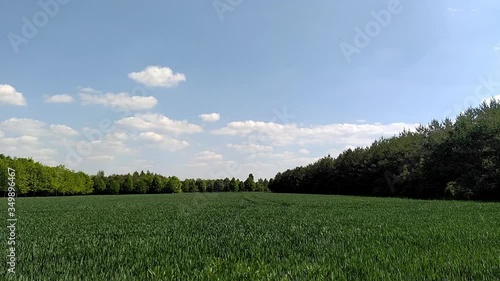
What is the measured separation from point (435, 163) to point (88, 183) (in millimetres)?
126488

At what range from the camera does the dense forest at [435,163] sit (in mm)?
45094

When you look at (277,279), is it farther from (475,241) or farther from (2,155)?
(2,155)

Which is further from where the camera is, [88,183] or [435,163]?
[88,183]

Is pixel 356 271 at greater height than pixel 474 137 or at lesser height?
lesser

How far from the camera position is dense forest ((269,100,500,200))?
45094 millimetres

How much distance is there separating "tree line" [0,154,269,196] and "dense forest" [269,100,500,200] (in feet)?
277

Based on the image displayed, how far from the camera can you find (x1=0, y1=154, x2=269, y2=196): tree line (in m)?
98.9

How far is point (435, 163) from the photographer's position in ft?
175

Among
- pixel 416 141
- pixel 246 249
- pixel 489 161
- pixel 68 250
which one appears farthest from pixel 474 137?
pixel 68 250

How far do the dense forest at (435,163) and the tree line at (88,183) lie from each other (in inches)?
3325

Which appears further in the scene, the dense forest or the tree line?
the tree line

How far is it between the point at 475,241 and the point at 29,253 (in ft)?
43.1

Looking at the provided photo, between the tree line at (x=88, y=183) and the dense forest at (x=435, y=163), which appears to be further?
the tree line at (x=88, y=183)

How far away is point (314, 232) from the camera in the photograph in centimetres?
1451
